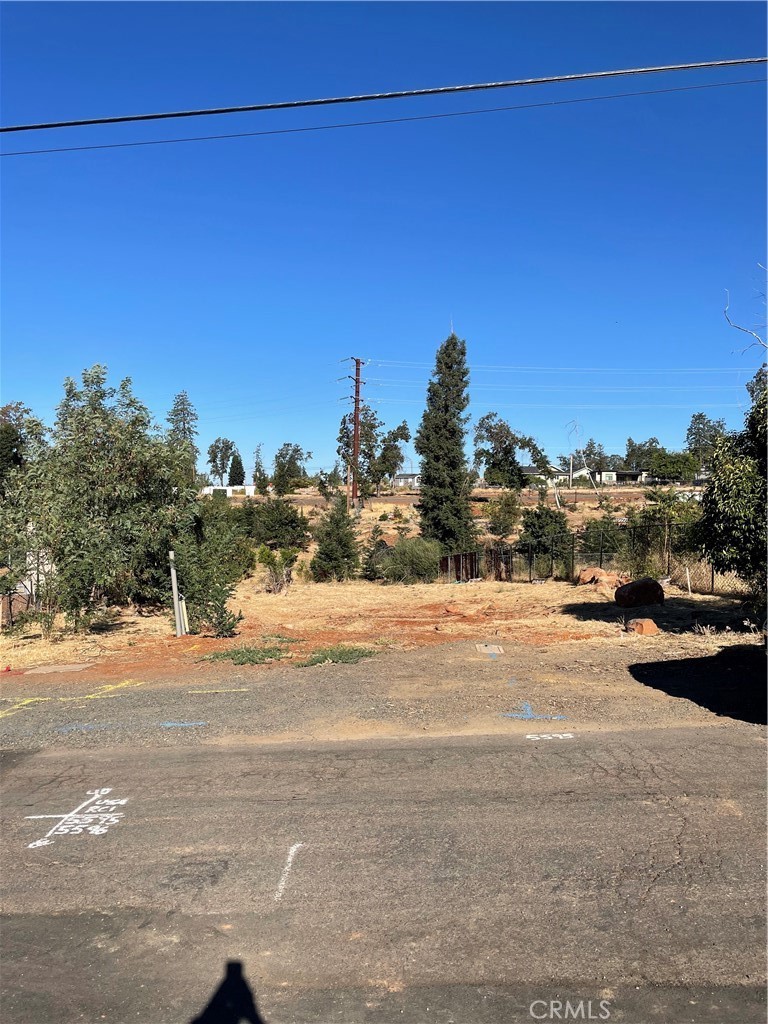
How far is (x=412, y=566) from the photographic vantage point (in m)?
32.6

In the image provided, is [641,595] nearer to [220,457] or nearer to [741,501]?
[741,501]

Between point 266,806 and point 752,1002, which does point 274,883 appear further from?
point 752,1002

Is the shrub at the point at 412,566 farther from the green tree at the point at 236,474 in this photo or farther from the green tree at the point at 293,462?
the green tree at the point at 236,474

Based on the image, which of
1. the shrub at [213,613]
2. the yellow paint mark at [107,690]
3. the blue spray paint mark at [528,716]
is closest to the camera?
the blue spray paint mark at [528,716]

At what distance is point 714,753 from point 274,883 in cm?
466

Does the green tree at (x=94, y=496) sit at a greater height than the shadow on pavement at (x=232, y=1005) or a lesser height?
greater

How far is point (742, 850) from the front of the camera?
5.13 m

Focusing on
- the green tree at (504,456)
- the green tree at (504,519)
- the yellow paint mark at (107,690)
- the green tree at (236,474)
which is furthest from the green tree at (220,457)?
the yellow paint mark at (107,690)

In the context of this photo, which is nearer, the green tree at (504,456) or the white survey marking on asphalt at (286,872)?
the white survey marking on asphalt at (286,872)

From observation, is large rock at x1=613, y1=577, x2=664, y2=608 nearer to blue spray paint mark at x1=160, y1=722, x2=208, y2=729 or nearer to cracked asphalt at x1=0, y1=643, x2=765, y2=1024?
cracked asphalt at x1=0, y1=643, x2=765, y2=1024

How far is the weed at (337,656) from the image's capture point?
12383 millimetres

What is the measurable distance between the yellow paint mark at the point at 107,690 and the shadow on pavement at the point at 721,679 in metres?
7.62

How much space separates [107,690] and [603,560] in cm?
2014

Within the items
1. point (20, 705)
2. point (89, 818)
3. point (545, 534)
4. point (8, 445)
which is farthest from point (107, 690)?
point (8, 445)
